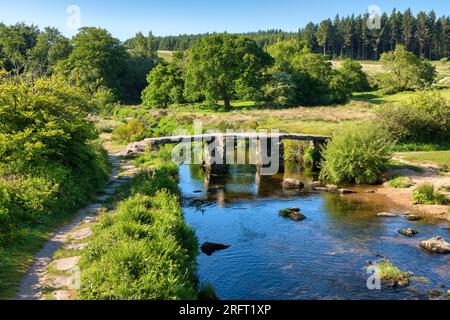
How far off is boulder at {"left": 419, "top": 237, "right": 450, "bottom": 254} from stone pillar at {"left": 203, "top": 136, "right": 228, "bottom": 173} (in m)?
19.8

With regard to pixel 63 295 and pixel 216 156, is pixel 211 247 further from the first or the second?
pixel 216 156

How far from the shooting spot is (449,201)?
87.5ft

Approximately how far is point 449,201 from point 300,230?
10.5m

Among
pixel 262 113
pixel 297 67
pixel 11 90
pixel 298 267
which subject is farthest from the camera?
pixel 297 67

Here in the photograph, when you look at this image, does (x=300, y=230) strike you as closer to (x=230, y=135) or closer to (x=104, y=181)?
(x=104, y=181)

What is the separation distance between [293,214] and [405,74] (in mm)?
69243

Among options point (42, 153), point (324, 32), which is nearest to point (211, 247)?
point (42, 153)

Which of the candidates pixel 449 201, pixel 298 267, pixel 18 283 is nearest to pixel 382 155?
pixel 449 201

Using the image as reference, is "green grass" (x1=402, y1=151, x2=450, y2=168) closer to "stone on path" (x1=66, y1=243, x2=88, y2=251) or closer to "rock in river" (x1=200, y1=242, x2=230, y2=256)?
"rock in river" (x1=200, y1=242, x2=230, y2=256)

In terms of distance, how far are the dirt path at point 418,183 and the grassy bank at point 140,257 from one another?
1554 centimetres

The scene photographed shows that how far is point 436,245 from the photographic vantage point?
1952 cm

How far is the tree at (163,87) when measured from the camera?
72.6 meters

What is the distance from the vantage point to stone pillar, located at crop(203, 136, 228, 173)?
37469 mm
